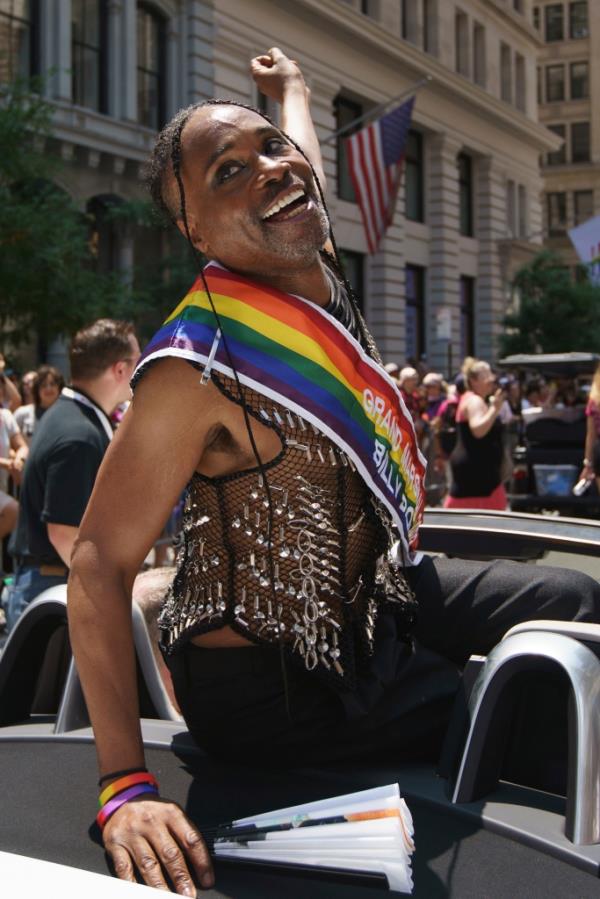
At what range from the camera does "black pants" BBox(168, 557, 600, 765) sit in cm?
199

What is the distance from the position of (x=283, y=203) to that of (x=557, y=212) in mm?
63834

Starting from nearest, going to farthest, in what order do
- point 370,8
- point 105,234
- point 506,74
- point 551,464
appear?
point 551,464 < point 105,234 < point 370,8 < point 506,74

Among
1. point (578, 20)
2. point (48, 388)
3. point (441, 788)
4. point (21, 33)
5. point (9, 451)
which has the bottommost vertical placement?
point (441, 788)

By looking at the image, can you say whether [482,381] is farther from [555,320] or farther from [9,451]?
[555,320]

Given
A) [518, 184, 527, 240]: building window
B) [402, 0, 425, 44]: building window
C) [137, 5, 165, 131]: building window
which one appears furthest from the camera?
[518, 184, 527, 240]: building window

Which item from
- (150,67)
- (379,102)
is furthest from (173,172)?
(379,102)

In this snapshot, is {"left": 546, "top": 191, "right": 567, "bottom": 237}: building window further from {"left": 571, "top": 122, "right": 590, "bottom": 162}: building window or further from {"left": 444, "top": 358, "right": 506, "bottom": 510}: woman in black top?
{"left": 444, "top": 358, "right": 506, "bottom": 510}: woman in black top

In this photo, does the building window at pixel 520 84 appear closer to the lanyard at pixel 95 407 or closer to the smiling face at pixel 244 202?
the lanyard at pixel 95 407

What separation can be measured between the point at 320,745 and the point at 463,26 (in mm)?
40069

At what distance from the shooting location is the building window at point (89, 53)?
2223cm

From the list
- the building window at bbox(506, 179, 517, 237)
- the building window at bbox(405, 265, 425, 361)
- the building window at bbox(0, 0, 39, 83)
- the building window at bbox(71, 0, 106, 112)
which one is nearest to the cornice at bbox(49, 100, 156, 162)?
the building window at bbox(71, 0, 106, 112)

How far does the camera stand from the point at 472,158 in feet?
130

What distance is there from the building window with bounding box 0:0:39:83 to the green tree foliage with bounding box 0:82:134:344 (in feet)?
17.3

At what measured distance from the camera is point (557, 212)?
62875 mm
